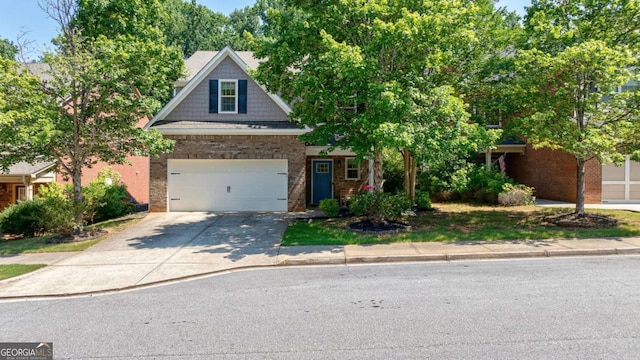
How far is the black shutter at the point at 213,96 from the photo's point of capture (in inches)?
664

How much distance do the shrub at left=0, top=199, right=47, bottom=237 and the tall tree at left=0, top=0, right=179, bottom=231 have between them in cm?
247

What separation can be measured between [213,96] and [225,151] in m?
2.70

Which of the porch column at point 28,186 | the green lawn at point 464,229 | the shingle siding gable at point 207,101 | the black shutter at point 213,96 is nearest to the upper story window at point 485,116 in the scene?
the green lawn at point 464,229

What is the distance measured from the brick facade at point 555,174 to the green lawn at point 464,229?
3.19m

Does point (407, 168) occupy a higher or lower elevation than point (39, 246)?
higher

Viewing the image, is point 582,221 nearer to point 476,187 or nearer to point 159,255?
point 476,187

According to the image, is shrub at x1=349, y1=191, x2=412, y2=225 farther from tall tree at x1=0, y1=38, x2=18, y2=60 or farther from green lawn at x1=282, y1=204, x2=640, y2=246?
tall tree at x1=0, y1=38, x2=18, y2=60

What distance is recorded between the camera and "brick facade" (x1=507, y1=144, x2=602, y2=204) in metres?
18.0

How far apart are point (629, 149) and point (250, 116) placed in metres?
14.1

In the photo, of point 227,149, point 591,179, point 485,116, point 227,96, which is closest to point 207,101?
point 227,96

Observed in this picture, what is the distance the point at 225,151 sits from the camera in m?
16.3

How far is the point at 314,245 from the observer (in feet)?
34.5

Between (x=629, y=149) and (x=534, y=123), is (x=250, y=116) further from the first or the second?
(x=629, y=149)

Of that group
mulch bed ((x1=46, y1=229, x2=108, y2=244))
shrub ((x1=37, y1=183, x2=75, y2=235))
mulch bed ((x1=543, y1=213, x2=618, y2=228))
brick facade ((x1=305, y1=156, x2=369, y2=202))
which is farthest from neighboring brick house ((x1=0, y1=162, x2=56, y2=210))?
mulch bed ((x1=543, y1=213, x2=618, y2=228))
